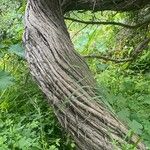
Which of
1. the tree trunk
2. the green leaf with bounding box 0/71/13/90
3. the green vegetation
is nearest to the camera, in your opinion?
the tree trunk

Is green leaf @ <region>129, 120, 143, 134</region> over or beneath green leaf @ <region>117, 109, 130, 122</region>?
beneath

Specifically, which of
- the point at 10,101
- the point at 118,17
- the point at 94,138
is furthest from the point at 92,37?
the point at 94,138

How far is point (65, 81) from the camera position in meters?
1.77

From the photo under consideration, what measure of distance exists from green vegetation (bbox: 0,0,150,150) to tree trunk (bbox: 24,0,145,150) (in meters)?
0.10

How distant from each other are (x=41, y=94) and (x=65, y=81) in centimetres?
36

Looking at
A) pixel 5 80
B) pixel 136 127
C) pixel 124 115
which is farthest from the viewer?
pixel 5 80

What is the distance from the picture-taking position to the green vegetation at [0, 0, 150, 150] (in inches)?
69.7

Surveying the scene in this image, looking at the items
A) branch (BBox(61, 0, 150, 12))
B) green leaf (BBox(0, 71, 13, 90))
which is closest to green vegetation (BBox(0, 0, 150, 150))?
green leaf (BBox(0, 71, 13, 90))

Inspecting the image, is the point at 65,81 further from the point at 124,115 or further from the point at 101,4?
the point at 101,4

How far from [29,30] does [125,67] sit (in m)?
1.21

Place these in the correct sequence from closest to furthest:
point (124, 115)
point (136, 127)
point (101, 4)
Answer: point (136, 127) → point (124, 115) → point (101, 4)

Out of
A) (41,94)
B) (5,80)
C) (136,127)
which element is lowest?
(136,127)

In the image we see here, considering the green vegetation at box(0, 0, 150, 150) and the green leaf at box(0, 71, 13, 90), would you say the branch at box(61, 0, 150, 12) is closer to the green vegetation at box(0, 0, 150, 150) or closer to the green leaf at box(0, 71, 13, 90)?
the green vegetation at box(0, 0, 150, 150)

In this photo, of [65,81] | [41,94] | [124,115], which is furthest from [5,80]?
[124,115]
